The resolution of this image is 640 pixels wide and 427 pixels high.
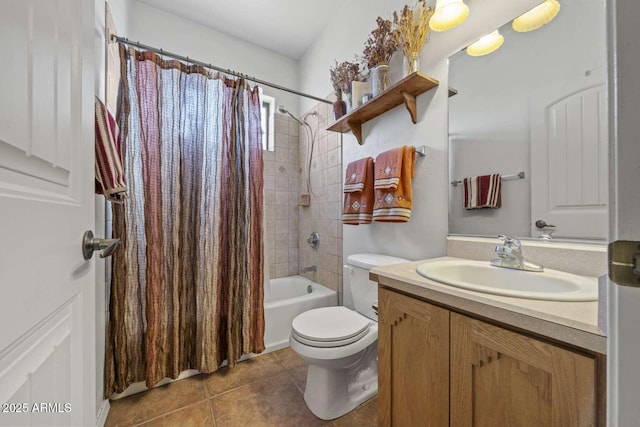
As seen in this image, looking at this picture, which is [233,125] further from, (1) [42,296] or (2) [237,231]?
(1) [42,296]

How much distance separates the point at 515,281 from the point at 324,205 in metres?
1.55

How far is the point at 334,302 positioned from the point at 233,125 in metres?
1.57

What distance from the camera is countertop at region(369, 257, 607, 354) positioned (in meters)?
0.48

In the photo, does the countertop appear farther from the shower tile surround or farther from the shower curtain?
the shower tile surround

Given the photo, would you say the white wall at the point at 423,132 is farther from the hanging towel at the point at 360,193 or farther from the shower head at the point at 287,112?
the shower head at the point at 287,112

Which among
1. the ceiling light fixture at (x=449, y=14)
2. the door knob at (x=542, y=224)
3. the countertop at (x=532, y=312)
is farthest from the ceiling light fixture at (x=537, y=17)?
the countertop at (x=532, y=312)

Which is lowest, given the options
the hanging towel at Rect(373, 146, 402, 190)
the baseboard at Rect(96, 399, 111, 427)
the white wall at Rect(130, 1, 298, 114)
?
the baseboard at Rect(96, 399, 111, 427)

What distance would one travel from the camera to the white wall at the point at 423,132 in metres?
1.16

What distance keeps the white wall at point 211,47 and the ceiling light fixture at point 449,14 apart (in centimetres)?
166

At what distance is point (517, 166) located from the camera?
3.43ft

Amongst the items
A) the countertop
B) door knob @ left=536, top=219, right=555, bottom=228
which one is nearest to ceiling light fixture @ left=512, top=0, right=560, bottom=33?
door knob @ left=536, top=219, right=555, bottom=228

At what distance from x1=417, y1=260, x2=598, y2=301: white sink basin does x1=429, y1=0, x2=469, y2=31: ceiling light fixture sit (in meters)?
Result: 1.14

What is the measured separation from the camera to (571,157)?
896 millimetres

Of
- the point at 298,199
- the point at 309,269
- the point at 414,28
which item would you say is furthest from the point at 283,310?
the point at 414,28
